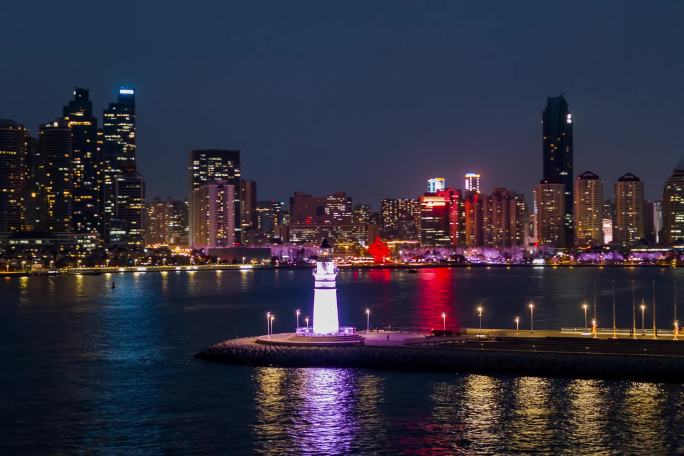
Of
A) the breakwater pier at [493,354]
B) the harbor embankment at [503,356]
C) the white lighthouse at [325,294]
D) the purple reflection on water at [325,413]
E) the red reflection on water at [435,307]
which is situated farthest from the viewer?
the red reflection on water at [435,307]

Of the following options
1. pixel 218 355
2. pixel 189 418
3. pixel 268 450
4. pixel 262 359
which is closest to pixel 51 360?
pixel 218 355

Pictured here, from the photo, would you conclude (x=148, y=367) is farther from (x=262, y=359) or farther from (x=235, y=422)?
(x=235, y=422)

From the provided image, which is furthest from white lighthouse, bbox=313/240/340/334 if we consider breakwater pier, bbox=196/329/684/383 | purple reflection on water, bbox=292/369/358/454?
purple reflection on water, bbox=292/369/358/454

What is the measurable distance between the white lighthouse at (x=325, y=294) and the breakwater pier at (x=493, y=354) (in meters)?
1.50

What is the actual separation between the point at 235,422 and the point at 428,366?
10950mm

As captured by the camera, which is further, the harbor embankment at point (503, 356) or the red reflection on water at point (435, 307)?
the red reflection on water at point (435, 307)

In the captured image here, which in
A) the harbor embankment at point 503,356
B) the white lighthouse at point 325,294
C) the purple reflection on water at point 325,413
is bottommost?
the purple reflection on water at point 325,413

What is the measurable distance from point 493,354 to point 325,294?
26.2 ft

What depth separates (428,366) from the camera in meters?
41.3

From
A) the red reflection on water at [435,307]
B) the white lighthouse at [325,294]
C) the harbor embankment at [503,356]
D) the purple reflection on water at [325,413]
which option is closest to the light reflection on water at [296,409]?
the purple reflection on water at [325,413]

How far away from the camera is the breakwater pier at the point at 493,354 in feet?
127

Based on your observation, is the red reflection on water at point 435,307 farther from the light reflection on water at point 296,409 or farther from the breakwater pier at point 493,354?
the light reflection on water at point 296,409

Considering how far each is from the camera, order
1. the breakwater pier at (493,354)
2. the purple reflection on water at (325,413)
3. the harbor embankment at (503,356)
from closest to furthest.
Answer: the purple reflection on water at (325,413) < the harbor embankment at (503,356) < the breakwater pier at (493,354)

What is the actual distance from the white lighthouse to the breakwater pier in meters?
1.50
